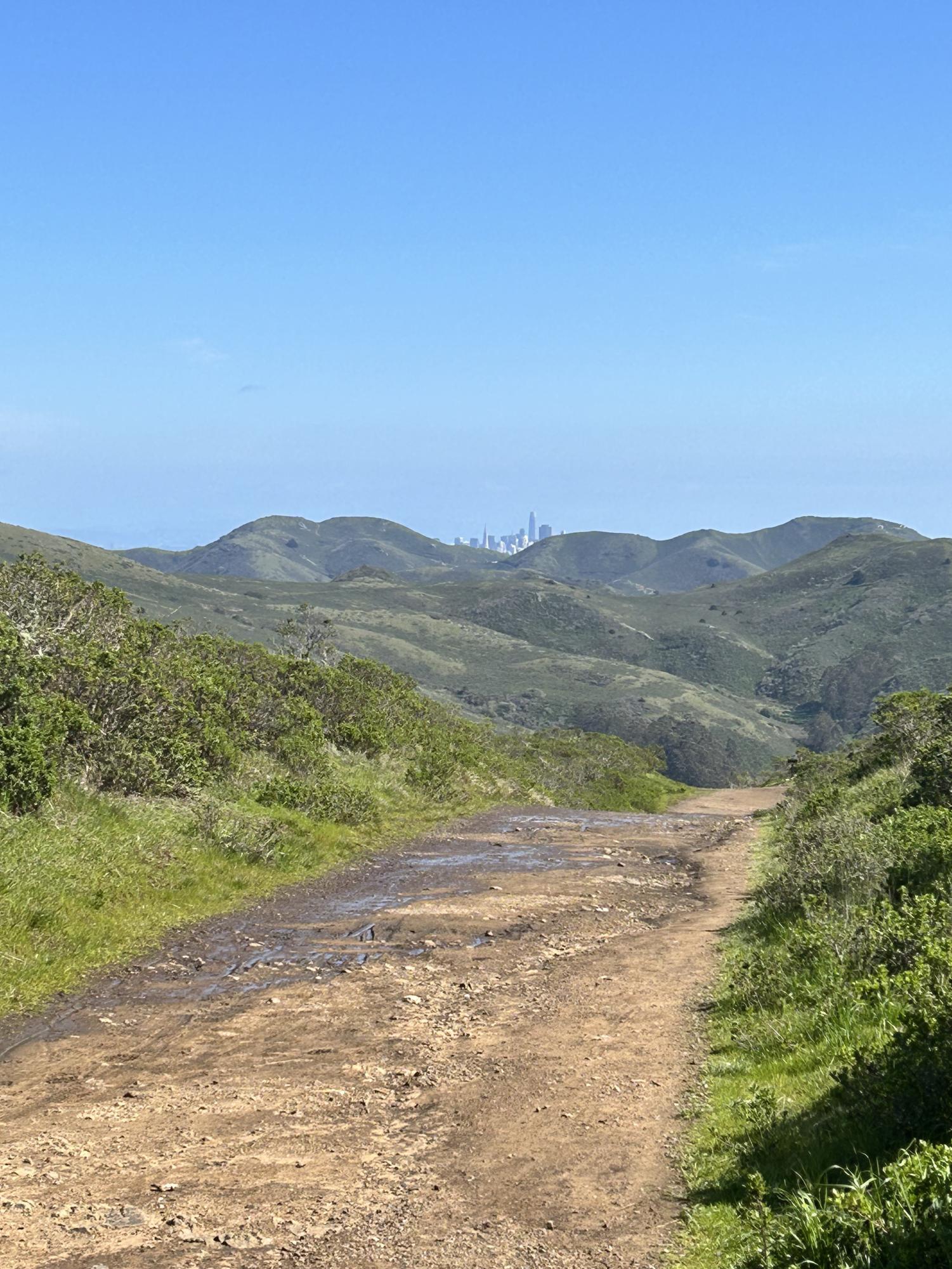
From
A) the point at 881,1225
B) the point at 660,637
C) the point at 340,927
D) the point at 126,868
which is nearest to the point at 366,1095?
the point at 881,1225

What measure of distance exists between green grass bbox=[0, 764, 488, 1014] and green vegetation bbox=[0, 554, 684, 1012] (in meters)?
0.02

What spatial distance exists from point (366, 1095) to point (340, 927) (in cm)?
490

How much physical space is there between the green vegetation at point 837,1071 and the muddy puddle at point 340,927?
336 cm

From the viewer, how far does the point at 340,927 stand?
39.0 feet

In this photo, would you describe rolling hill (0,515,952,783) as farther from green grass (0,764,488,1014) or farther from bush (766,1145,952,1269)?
bush (766,1145,952,1269)

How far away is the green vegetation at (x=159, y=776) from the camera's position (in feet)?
35.1

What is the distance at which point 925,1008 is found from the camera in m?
5.55

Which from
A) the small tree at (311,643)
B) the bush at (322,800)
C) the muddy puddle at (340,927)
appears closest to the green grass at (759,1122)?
the muddy puddle at (340,927)

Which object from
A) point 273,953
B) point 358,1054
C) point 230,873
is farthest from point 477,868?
point 358,1054

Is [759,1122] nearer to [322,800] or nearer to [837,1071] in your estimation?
[837,1071]

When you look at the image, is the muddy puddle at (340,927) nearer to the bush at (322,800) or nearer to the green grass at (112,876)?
the green grass at (112,876)

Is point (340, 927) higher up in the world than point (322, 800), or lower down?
lower down

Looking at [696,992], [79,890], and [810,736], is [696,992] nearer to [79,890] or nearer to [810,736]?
[79,890]

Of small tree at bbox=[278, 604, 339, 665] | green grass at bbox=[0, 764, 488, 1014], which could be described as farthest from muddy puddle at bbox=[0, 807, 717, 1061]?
small tree at bbox=[278, 604, 339, 665]
